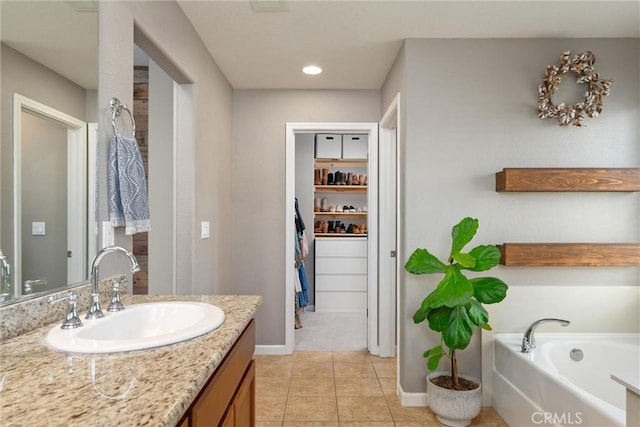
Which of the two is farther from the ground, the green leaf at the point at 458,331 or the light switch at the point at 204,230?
the light switch at the point at 204,230

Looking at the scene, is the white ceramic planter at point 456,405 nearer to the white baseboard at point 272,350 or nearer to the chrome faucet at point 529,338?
the chrome faucet at point 529,338

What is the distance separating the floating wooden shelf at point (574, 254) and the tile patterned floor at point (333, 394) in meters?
1.01

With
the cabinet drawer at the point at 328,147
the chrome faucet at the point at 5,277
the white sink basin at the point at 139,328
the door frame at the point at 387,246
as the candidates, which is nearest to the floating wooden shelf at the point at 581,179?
the door frame at the point at 387,246

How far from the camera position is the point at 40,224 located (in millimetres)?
1141

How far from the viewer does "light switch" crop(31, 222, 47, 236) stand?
1105mm

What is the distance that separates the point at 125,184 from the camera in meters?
1.44

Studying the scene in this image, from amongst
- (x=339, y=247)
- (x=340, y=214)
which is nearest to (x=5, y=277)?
(x=339, y=247)

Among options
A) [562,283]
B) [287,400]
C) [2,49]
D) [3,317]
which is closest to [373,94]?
[562,283]

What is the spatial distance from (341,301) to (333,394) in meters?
2.38

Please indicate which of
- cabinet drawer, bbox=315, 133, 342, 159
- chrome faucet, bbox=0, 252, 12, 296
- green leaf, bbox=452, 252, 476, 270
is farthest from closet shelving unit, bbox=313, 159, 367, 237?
chrome faucet, bbox=0, 252, 12, 296

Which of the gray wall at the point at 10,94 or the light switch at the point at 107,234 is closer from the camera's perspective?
the gray wall at the point at 10,94

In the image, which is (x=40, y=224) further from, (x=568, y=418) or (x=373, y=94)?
(x=373, y=94)

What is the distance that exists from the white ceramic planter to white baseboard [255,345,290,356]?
5.06ft

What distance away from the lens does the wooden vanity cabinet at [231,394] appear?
Result: 0.91 meters
